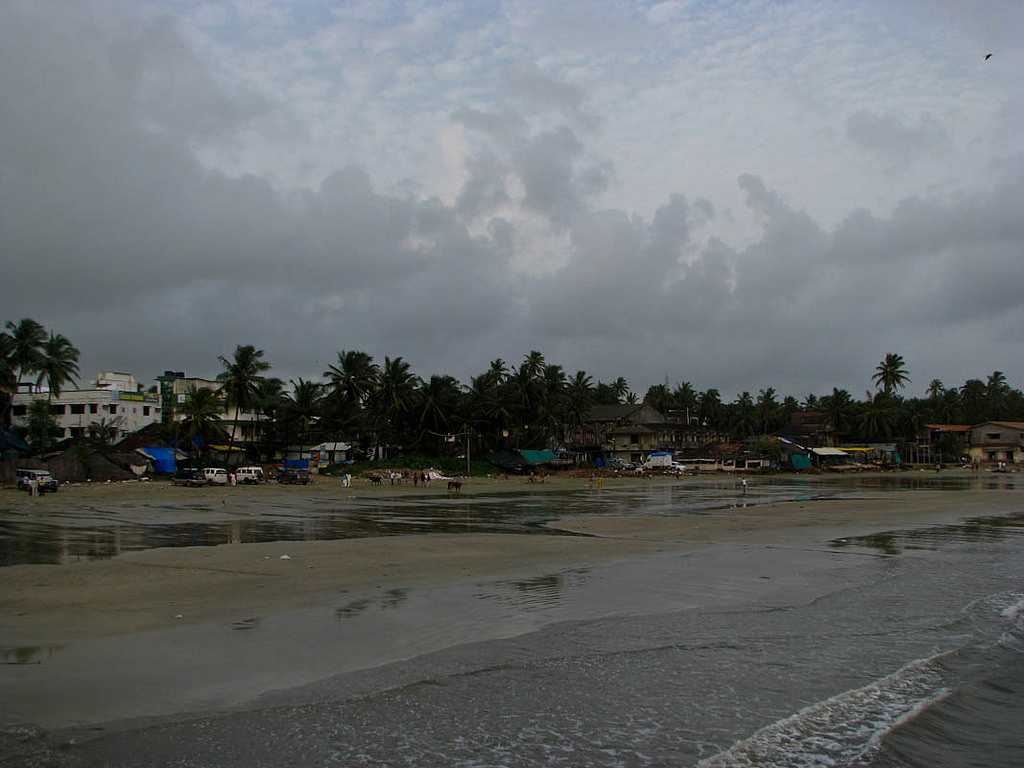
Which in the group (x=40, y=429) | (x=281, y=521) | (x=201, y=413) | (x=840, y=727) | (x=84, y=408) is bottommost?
(x=281, y=521)

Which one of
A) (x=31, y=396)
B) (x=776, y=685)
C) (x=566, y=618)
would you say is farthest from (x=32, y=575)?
(x=31, y=396)

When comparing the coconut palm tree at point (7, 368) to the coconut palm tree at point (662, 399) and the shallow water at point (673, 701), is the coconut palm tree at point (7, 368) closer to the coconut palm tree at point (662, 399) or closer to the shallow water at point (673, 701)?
the shallow water at point (673, 701)

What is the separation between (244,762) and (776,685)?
618 centimetres

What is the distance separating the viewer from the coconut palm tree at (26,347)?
68.1 m

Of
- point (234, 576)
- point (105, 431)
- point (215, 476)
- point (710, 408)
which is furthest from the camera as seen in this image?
point (710, 408)

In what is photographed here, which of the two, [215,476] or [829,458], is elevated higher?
[215,476]

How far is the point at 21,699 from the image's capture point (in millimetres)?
8438

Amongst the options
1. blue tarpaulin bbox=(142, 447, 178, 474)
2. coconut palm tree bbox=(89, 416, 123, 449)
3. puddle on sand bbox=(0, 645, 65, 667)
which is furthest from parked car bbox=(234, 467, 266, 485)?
puddle on sand bbox=(0, 645, 65, 667)

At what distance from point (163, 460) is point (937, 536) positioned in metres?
65.8

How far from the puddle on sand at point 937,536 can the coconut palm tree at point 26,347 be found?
67323 millimetres

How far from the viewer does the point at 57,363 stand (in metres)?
72.4

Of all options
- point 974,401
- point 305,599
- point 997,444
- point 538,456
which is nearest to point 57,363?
point 538,456

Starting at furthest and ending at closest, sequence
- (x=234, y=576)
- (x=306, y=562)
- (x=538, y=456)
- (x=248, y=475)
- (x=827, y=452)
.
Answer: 1. (x=827, y=452)
2. (x=538, y=456)
3. (x=248, y=475)
4. (x=306, y=562)
5. (x=234, y=576)

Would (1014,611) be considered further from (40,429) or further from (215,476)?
(40,429)
